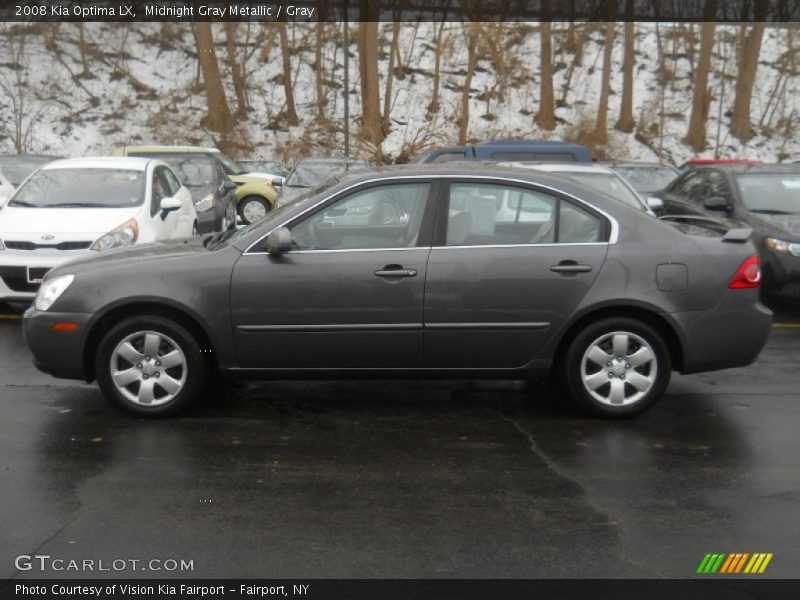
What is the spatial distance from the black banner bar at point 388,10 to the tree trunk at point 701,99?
15.8 feet

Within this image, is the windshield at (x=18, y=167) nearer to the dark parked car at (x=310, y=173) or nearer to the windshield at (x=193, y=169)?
the windshield at (x=193, y=169)

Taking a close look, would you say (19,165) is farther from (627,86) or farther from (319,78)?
(627,86)

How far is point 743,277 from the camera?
6.45 m

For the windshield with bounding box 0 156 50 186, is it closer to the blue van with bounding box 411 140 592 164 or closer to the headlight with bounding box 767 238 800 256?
the blue van with bounding box 411 140 592 164

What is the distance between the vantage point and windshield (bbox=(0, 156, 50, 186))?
65.8ft

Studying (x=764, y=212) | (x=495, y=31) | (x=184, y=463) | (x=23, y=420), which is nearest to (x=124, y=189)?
(x=23, y=420)

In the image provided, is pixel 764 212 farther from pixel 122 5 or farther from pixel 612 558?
pixel 122 5

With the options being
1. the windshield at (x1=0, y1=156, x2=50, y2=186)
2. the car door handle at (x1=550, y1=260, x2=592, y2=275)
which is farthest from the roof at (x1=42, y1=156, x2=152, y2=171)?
the windshield at (x1=0, y1=156, x2=50, y2=186)

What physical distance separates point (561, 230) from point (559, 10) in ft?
142

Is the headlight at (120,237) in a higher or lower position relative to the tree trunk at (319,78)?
lower

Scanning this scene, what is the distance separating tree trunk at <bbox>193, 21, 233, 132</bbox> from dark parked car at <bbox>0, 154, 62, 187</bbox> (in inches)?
707

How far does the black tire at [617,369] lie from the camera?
21.0ft

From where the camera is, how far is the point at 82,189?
36.4 feet

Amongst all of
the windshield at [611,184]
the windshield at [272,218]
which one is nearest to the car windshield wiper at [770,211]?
the windshield at [611,184]
